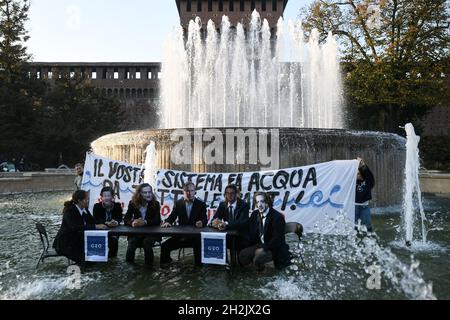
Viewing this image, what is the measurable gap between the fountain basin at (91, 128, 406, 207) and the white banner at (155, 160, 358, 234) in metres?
2.44

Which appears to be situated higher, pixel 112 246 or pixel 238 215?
pixel 238 215

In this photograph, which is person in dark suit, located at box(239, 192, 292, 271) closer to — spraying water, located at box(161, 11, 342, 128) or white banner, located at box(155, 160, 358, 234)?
white banner, located at box(155, 160, 358, 234)

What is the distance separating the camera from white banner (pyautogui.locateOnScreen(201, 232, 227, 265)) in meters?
5.56

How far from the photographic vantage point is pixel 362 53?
29.0 metres

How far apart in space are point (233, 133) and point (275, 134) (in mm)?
1027

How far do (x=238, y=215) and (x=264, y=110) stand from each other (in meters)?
22.9

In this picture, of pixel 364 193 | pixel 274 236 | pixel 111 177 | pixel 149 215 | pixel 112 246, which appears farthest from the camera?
pixel 111 177

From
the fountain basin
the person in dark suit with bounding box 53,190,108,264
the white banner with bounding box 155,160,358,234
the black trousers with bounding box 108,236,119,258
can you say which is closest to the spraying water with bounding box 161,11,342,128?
the fountain basin

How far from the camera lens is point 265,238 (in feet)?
18.7

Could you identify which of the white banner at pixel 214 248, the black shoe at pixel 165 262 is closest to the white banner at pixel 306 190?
the black shoe at pixel 165 262

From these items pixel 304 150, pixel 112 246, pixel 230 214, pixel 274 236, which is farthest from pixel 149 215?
pixel 304 150

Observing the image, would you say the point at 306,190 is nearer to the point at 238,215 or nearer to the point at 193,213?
the point at 238,215

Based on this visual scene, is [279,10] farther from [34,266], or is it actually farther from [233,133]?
[34,266]

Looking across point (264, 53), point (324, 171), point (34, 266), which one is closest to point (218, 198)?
point (324, 171)
